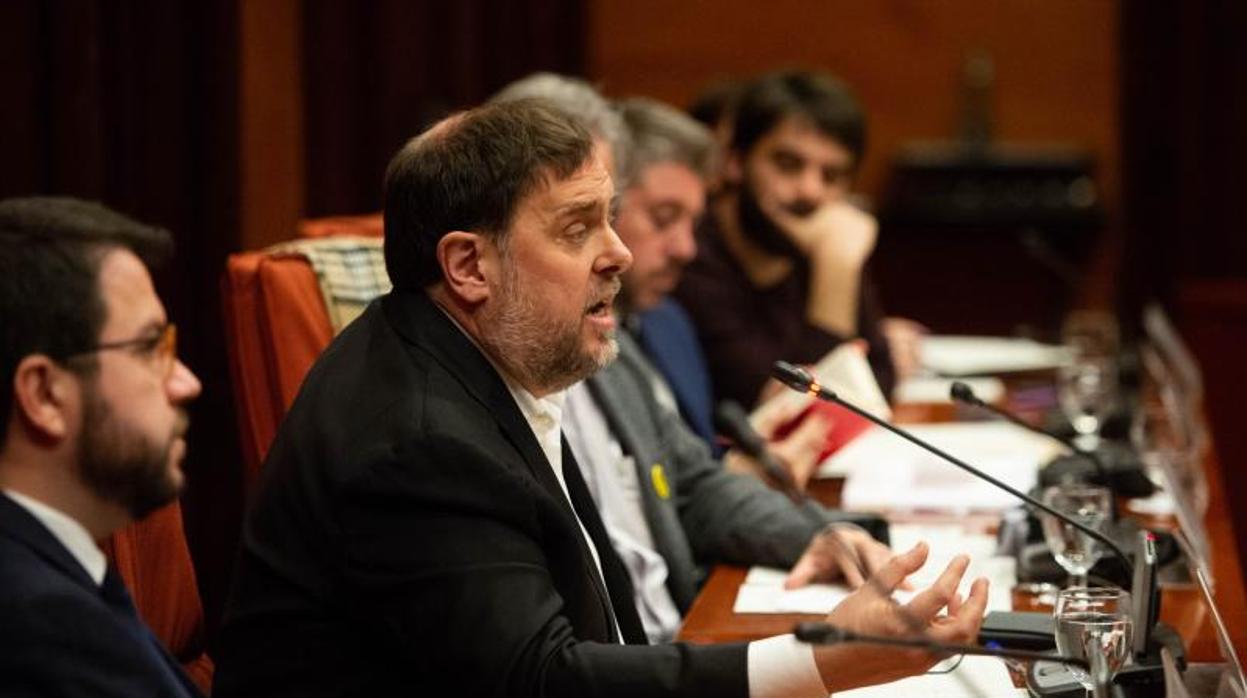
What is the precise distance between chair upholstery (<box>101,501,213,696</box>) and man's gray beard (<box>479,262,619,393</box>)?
0.42m

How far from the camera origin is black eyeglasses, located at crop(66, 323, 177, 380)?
1526mm

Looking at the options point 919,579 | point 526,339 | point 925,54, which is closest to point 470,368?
point 526,339

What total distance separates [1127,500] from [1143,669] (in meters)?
1.25

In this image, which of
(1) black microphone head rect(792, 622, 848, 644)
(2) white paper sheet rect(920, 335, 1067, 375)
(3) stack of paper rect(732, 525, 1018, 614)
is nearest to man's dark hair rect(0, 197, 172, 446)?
(1) black microphone head rect(792, 622, 848, 644)

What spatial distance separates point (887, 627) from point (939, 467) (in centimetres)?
179

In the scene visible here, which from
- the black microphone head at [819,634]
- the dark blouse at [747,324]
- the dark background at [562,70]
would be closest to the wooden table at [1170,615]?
the black microphone head at [819,634]

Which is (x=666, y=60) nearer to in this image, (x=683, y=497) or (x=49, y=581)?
(x=683, y=497)

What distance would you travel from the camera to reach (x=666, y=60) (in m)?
8.13

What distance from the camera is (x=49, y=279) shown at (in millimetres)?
1521

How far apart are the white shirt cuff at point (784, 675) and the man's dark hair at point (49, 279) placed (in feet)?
2.20

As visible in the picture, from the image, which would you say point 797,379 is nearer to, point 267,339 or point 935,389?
point 267,339

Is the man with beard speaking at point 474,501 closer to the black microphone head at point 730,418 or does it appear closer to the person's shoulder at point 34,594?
the person's shoulder at point 34,594

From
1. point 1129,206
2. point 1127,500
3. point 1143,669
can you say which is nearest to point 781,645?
point 1143,669

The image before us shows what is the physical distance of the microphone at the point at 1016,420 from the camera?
2.52m
